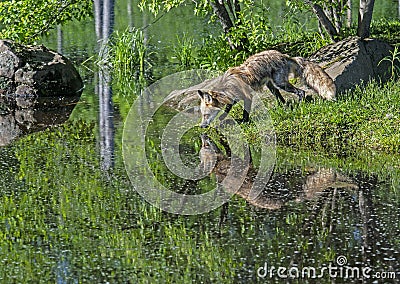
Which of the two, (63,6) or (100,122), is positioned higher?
(63,6)

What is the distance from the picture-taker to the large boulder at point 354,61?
11449 millimetres

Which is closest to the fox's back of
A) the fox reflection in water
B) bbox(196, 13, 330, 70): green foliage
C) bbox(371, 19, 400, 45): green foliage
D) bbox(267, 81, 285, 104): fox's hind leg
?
bbox(267, 81, 285, 104): fox's hind leg

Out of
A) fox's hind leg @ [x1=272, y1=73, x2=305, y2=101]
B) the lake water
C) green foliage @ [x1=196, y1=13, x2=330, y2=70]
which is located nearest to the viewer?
the lake water

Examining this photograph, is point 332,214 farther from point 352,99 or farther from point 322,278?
point 352,99

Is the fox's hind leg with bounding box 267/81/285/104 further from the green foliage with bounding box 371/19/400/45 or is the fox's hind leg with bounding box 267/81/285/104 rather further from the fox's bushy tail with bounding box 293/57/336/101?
the green foliage with bounding box 371/19/400/45

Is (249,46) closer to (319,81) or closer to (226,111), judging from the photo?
(319,81)

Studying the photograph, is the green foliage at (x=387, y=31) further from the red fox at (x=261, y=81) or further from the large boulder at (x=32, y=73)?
the large boulder at (x=32, y=73)

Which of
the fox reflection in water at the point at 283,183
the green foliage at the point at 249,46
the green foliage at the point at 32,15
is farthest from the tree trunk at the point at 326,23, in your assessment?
the fox reflection in water at the point at 283,183

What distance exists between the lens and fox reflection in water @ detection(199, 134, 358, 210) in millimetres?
7539

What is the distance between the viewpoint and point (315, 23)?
2112 cm

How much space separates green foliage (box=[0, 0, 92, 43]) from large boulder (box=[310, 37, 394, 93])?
4.40m

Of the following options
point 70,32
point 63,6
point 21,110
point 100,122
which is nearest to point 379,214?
point 100,122

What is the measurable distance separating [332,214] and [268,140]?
296 cm

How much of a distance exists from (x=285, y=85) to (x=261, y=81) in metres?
0.41
